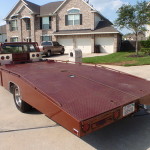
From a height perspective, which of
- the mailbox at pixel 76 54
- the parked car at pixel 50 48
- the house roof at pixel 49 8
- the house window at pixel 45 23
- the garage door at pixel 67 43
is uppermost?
the house roof at pixel 49 8

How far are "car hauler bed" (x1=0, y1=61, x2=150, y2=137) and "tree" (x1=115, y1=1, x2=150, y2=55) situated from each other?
1298 cm

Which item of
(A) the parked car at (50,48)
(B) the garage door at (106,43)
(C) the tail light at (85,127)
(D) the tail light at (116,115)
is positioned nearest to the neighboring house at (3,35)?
(A) the parked car at (50,48)

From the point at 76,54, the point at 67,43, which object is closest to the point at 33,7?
the point at 67,43

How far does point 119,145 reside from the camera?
3.09 meters

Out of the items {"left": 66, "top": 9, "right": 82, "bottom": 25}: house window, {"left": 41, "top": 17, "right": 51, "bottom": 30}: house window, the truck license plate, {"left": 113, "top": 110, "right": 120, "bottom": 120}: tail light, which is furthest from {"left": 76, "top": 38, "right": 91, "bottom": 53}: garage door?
{"left": 113, "top": 110, "right": 120, "bottom": 120}: tail light

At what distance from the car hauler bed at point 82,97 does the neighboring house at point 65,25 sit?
1843cm

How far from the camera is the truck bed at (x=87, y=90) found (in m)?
2.73

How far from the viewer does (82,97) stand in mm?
3078

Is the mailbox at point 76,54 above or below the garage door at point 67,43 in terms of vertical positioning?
below

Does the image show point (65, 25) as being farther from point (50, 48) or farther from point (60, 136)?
point (60, 136)

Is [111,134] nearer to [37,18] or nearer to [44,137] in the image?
[44,137]

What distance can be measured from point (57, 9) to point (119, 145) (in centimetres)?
2421

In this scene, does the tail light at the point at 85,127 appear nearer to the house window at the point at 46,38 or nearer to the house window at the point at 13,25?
the house window at the point at 46,38

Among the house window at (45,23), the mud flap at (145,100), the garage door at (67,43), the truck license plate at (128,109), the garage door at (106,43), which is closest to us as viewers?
the truck license plate at (128,109)
